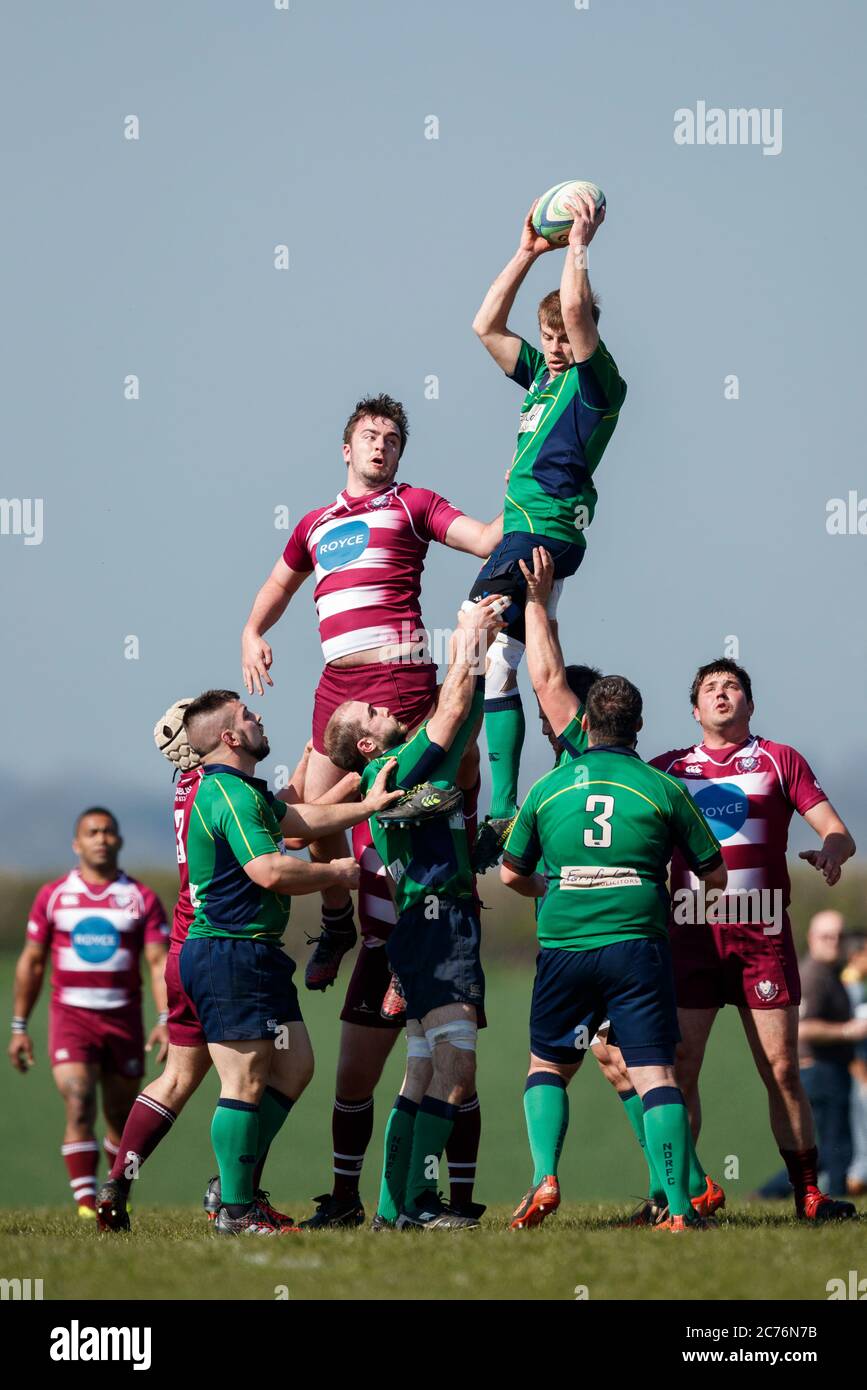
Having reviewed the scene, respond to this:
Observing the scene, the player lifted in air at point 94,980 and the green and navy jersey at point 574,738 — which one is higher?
the green and navy jersey at point 574,738

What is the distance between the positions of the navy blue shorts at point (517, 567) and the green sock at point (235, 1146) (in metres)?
2.77

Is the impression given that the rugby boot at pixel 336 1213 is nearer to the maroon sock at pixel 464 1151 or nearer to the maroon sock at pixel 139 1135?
the maroon sock at pixel 464 1151

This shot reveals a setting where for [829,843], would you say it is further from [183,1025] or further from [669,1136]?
[183,1025]

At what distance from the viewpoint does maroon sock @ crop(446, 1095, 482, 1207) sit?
9133 mm

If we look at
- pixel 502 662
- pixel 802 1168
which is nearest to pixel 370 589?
pixel 502 662

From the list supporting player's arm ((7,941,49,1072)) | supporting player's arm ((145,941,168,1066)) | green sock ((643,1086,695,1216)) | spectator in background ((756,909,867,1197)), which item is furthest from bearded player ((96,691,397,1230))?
spectator in background ((756,909,867,1197))

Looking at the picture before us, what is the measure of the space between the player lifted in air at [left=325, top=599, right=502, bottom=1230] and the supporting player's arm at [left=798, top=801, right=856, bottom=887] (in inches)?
71.7

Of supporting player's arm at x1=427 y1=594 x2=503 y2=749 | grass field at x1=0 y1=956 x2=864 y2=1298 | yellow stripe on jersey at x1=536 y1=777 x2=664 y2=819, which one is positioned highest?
supporting player's arm at x1=427 y1=594 x2=503 y2=749

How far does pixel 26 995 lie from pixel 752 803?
6574 mm

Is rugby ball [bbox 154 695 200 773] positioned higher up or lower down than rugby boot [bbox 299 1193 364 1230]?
higher up

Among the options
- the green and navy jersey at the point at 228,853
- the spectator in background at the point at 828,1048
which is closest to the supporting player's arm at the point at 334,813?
the green and navy jersey at the point at 228,853

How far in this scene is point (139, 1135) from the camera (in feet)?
29.6

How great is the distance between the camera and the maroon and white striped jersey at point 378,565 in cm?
961

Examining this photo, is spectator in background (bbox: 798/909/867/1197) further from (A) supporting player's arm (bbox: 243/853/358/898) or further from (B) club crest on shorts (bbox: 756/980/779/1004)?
(A) supporting player's arm (bbox: 243/853/358/898)
